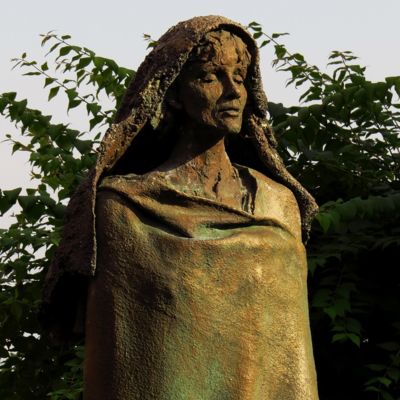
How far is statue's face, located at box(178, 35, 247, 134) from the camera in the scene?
782cm

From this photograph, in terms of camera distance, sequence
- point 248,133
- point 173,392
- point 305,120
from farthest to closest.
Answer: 1. point 305,120
2. point 248,133
3. point 173,392

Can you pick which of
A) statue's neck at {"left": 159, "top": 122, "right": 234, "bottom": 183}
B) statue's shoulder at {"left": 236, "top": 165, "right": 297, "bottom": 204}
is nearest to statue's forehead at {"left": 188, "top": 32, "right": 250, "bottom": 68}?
statue's neck at {"left": 159, "top": 122, "right": 234, "bottom": 183}

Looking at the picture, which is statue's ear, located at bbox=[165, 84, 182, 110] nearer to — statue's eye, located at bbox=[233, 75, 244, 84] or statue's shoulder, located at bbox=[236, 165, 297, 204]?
statue's eye, located at bbox=[233, 75, 244, 84]

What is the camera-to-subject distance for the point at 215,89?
25.7 ft

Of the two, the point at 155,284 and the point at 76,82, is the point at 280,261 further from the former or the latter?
the point at 76,82

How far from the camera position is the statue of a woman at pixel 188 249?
758 centimetres

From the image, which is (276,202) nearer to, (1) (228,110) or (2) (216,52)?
(1) (228,110)

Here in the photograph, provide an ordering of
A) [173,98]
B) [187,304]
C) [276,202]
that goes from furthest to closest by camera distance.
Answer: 1. [276,202]
2. [173,98]
3. [187,304]

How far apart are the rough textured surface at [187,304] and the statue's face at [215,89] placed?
1.07 feet

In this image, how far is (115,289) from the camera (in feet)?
25.1

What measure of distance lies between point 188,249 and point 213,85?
726mm

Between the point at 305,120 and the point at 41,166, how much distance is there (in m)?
1.72

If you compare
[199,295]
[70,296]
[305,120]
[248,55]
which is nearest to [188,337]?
[199,295]

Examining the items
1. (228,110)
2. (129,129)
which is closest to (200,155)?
(228,110)
